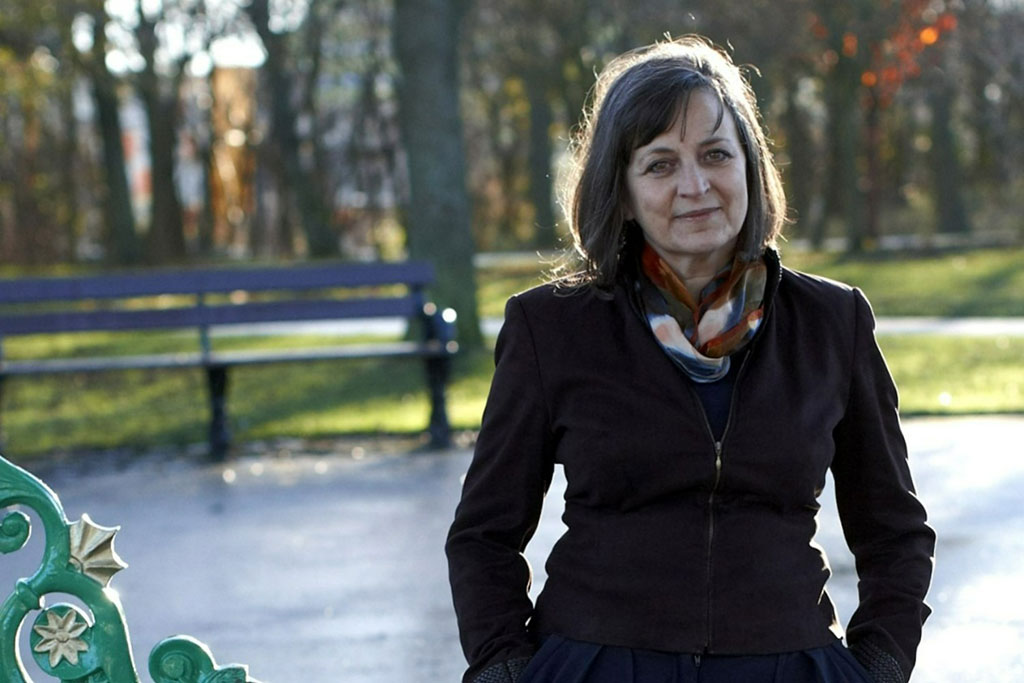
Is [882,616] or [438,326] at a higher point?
Answer: [882,616]

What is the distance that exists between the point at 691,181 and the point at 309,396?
1026 cm

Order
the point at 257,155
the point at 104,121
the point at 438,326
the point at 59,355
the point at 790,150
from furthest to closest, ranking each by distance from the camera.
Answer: the point at 790,150
the point at 257,155
the point at 104,121
the point at 59,355
the point at 438,326

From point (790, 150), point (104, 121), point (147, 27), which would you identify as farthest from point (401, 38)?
point (790, 150)

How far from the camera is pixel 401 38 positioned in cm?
1370

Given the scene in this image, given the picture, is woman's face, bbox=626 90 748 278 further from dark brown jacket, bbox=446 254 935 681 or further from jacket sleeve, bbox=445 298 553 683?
jacket sleeve, bbox=445 298 553 683

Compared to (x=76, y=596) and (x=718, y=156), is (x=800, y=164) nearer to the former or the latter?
(x=718, y=156)

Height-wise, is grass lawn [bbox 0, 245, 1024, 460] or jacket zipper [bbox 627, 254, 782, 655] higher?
jacket zipper [bbox 627, 254, 782, 655]

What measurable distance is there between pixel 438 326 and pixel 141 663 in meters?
4.64

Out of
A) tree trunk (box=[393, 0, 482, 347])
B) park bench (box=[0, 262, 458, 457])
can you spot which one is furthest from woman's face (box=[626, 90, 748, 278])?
tree trunk (box=[393, 0, 482, 347])

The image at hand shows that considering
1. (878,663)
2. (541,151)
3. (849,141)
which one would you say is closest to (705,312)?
(878,663)

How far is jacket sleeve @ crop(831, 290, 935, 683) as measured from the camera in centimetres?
273

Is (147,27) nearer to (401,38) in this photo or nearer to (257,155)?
(257,155)

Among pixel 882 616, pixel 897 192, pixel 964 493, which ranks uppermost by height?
pixel 882 616

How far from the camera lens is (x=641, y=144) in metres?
2.72
